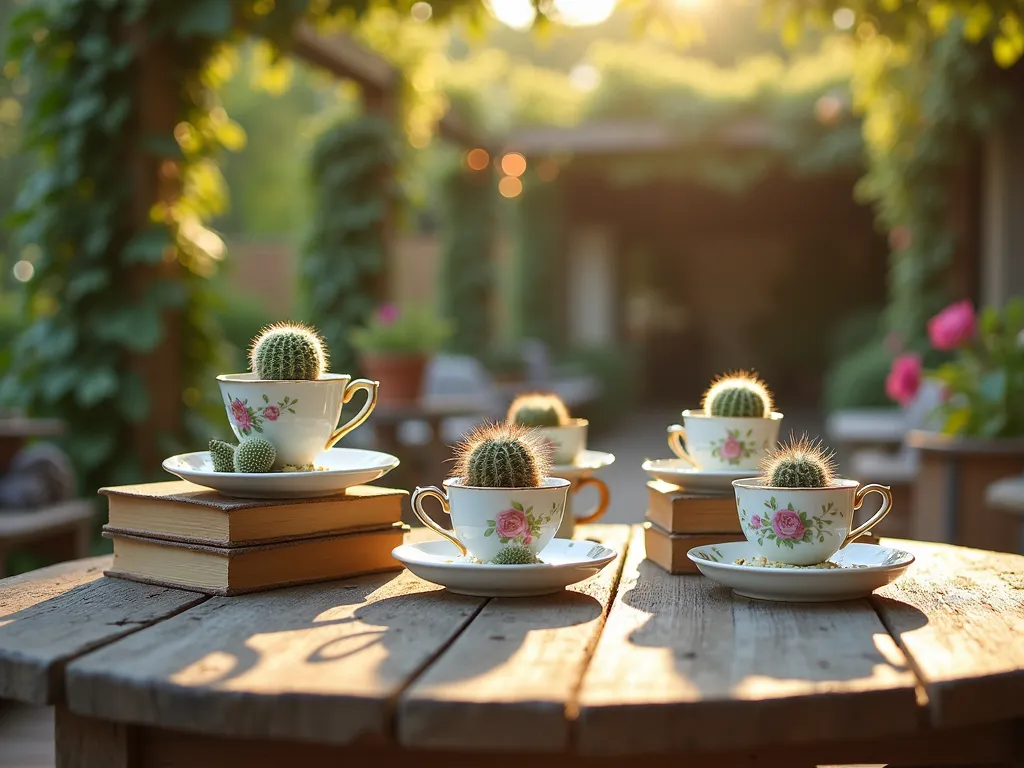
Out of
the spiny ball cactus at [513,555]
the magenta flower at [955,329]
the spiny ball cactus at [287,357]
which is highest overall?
the magenta flower at [955,329]

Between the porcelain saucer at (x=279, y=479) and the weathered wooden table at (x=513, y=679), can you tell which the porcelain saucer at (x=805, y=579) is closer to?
the weathered wooden table at (x=513, y=679)

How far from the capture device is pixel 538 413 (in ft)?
6.09

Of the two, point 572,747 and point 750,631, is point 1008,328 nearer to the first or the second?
point 750,631

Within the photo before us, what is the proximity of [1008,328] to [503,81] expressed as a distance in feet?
31.6

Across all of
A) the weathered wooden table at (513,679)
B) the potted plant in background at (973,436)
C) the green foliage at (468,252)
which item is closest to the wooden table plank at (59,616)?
the weathered wooden table at (513,679)

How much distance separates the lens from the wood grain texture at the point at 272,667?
1011 mm

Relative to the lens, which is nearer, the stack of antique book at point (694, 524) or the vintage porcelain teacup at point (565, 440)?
the stack of antique book at point (694, 524)

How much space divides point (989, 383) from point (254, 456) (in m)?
3.49

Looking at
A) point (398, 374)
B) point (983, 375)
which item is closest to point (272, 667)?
point (983, 375)

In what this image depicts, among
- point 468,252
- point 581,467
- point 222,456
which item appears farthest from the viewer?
point 468,252

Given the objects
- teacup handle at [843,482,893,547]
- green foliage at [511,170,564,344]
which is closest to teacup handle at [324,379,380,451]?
teacup handle at [843,482,893,547]

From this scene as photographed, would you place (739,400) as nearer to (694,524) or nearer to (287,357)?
(694,524)

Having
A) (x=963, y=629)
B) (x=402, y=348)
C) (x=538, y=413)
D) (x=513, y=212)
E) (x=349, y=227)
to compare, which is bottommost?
(x=963, y=629)

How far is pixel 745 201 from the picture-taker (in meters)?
15.9
